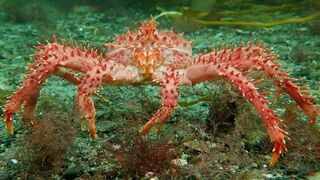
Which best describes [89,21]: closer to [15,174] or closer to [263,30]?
[263,30]

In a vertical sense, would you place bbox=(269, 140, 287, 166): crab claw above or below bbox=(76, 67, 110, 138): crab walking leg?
below

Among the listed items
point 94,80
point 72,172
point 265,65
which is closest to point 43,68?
point 94,80

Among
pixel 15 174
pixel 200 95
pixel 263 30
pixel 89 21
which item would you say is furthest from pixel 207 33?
pixel 15 174

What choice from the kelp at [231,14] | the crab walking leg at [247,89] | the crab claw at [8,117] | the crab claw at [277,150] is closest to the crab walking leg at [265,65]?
the crab walking leg at [247,89]

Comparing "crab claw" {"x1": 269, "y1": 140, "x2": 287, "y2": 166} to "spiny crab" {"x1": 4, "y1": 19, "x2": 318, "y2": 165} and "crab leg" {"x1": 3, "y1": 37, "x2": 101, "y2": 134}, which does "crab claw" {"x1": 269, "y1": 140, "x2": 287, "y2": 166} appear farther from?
"crab leg" {"x1": 3, "y1": 37, "x2": 101, "y2": 134}

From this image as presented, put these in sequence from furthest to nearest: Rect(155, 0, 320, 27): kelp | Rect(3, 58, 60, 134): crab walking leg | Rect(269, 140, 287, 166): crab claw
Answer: Rect(155, 0, 320, 27): kelp → Rect(3, 58, 60, 134): crab walking leg → Rect(269, 140, 287, 166): crab claw

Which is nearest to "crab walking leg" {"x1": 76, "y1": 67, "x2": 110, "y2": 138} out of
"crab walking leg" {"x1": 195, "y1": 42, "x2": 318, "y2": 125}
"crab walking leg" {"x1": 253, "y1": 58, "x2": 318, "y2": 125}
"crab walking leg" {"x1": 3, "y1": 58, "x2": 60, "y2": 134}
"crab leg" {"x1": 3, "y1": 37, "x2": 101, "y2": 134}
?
"crab leg" {"x1": 3, "y1": 37, "x2": 101, "y2": 134}

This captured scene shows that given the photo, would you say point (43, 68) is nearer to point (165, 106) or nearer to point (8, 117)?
point (8, 117)
